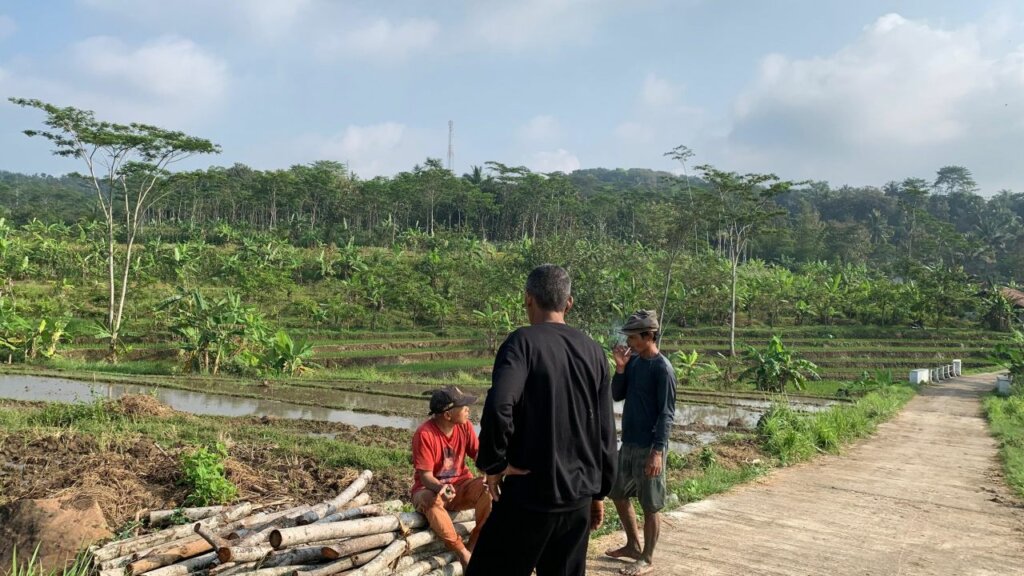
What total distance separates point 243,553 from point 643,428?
2429mm

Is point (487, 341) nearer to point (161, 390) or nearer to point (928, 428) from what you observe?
point (161, 390)

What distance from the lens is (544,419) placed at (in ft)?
9.45

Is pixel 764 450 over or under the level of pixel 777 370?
under

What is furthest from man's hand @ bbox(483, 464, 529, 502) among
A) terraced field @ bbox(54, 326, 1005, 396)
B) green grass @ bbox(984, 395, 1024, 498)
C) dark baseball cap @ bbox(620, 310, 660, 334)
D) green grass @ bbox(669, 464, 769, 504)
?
terraced field @ bbox(54, 326, 1005, 396)

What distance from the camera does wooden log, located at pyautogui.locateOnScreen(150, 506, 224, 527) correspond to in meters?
5.03

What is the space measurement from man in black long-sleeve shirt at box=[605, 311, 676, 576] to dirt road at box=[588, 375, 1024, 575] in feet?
0.79

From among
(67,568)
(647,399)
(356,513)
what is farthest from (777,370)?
(67,568)

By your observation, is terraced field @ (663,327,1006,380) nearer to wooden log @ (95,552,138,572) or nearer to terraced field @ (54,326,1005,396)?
terraced field @ (54,326,1005,396)

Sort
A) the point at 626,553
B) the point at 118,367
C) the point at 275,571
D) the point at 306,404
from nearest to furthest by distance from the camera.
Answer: the point at 275,571, the point at 626,553, the point at 306,404, the point at 118,367

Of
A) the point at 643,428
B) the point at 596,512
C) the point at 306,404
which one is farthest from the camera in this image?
the point at 306,404

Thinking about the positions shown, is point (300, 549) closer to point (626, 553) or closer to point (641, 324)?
point (626, 553)

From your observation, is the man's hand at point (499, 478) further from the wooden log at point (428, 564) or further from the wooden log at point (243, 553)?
the wooden log at point (243, 553)

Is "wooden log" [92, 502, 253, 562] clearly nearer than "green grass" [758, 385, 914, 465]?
Yes

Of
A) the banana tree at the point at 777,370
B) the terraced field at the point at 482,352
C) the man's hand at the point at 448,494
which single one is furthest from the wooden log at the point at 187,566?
the banana tree at the point at 777,370
